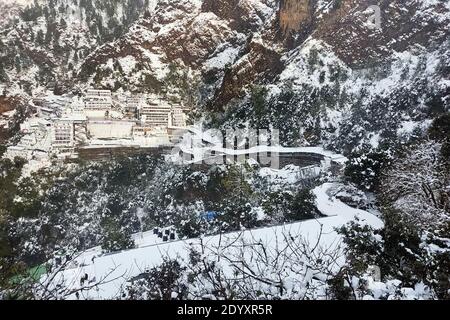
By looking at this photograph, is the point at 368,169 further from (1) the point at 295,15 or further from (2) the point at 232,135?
(1) the point at 295,15

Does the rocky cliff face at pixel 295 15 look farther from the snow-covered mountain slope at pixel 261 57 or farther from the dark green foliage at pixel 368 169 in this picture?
the dark green foliage at pixel 368 169

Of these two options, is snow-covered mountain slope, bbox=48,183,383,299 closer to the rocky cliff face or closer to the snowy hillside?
the snowy hillside

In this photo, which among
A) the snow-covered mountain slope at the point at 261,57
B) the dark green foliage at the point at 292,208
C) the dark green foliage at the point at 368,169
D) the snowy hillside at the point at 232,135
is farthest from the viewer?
the snow-covered mountain slope at the point at 261,57

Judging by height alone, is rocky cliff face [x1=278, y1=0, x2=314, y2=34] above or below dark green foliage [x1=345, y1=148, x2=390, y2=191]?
above

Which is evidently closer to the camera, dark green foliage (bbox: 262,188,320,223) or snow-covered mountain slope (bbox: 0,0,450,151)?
dark green foliage (bbox: 262,188,320,223)

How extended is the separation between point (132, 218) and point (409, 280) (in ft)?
45.0

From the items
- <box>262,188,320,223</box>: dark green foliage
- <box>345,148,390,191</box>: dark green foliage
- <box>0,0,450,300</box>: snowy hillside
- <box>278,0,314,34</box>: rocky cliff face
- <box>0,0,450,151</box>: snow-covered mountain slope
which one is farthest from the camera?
<box>278,0,314,34</box>: rocky cliff face

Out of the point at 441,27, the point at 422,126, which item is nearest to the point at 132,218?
the point at 422,126

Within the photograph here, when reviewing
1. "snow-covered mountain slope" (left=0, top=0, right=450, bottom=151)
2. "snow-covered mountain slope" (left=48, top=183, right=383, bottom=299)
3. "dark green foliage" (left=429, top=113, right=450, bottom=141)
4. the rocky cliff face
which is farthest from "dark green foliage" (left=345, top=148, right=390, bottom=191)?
the rocky cliff face

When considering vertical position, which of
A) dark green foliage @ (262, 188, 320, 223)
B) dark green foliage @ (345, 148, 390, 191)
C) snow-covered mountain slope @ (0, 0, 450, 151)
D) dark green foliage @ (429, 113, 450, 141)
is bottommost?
dark green foliage @ (262, 188, 320, 223)

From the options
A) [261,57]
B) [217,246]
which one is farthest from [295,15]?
[217,246]

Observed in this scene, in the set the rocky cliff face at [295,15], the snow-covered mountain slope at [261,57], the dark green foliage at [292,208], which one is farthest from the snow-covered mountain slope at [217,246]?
the rocky cliff face at [295,15]

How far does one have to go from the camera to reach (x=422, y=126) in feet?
44.3
